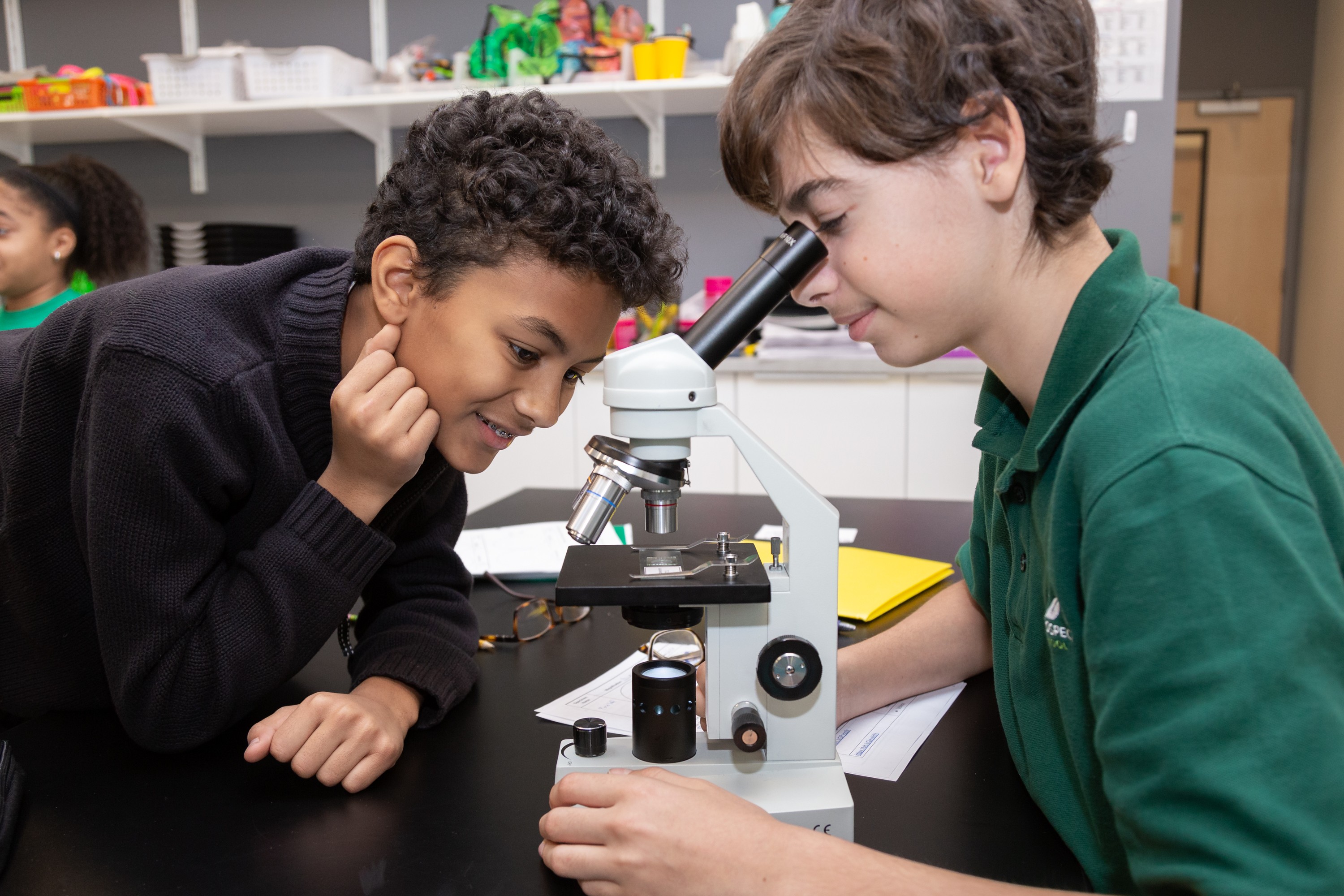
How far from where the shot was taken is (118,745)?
0.84m

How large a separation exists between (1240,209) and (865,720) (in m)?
4.95

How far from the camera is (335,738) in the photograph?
30.5 inches

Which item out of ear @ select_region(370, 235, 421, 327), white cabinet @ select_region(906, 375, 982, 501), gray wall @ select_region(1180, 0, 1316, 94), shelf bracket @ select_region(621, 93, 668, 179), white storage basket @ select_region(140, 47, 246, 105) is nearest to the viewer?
ear @ select_region(370, 235, 421, 327)

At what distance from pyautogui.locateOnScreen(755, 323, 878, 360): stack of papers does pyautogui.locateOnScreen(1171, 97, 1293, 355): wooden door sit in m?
2.89

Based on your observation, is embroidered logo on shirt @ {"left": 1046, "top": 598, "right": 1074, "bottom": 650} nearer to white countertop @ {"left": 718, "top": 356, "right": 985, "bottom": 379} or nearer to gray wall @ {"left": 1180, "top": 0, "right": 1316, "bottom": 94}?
white countertop @ {"left": 718, "top": 356, "right": 985, "bottom": 379}

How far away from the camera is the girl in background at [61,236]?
99.8 inches

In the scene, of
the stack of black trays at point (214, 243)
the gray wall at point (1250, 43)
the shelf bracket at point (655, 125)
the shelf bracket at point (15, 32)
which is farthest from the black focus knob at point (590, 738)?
the gray wall at point (1250, 43)

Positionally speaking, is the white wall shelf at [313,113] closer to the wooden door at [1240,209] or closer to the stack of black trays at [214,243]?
the stack of black trays at [214,243]

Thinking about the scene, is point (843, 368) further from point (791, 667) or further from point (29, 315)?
point (29, 315)

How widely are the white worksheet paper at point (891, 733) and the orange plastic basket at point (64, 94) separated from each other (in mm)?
3426

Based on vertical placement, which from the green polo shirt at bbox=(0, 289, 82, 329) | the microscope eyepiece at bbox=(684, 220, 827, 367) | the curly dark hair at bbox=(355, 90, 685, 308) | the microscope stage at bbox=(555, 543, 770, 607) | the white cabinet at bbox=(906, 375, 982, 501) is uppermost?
the curly dark hair at bbox=(355, 90, 685, 308)

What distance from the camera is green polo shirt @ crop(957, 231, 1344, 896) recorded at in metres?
0.50

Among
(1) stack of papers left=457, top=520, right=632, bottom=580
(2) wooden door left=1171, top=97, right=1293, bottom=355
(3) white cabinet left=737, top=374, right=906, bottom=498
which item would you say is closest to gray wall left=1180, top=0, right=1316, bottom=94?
(2) wooden door left=1171, top=97, right=1293, bottom=355

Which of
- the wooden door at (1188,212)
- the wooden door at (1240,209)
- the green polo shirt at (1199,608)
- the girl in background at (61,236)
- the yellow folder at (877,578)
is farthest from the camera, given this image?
the wooden door at (1188,212)
